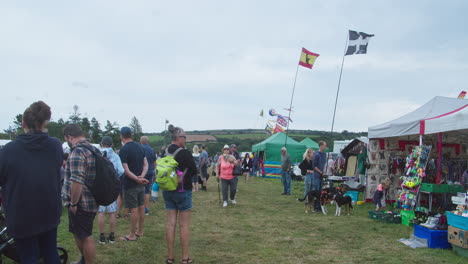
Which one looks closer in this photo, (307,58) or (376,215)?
(376,215)

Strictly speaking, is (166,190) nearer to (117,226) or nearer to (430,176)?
(117,226)

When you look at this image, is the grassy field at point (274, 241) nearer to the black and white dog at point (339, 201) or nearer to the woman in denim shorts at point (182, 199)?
the black and white dog at point (339, 201)

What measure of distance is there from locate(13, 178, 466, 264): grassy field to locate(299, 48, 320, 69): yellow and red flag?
39.0ft

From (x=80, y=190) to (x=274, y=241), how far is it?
3.81 metres

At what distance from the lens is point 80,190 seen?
11.7ft

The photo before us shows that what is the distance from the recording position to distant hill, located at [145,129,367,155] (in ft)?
165

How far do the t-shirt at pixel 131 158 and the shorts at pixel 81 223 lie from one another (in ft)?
6.60

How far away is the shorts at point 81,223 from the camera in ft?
12.1

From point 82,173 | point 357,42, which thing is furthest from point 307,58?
point 82,173

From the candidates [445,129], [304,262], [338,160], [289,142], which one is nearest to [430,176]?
[445,129]

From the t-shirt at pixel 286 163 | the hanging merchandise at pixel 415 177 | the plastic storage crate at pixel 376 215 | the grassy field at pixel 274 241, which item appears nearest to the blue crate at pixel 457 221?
the grassy field at pixel 274 241

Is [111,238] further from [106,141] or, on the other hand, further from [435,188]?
[435,188]

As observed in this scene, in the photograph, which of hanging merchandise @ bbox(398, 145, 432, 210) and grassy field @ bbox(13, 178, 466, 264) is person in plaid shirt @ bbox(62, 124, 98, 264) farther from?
hanging merchandise @ bbox(398, 145, 432, 210)

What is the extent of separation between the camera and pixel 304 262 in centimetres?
521
